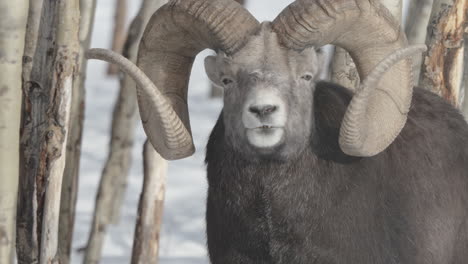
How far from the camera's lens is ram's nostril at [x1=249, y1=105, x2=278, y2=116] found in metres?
6.39

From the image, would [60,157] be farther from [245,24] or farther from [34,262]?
[245,24]

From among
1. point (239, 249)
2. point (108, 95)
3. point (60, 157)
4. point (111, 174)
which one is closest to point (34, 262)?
point (60, 157)

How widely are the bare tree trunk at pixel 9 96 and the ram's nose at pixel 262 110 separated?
1.67 meters

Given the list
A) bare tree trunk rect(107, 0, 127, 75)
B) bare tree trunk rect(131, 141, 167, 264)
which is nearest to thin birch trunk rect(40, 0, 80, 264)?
bare tree trunk rect(131, 141, 167, 264)

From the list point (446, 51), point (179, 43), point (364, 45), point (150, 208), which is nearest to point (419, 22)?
point (446, 51)

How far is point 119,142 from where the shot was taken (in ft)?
44.6

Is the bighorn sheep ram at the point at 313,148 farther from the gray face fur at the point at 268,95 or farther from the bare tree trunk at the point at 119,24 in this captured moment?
the bare tree trunk at the point at 119,24

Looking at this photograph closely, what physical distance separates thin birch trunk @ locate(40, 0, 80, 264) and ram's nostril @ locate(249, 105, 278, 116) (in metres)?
1.94

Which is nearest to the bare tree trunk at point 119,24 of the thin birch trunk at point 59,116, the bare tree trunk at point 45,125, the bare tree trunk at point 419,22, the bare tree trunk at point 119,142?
the bare tree trunk at point 119,142

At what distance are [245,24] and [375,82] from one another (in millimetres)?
1041

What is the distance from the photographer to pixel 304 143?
6.98 m

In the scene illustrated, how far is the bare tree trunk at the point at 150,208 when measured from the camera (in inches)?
398

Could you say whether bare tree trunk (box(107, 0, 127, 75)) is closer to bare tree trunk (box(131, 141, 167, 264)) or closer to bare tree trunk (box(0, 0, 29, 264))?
bare tree trunk (box(131, 141, 167, 264))

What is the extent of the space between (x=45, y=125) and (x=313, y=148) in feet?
7.25
